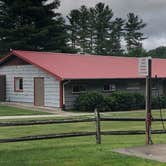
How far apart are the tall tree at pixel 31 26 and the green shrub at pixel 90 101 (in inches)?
822

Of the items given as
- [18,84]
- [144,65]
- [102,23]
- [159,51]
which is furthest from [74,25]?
[144,65]

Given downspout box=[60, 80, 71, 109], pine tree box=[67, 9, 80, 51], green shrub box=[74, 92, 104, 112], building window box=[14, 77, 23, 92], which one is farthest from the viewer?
pine tree box=[67, 9, 80, 51]

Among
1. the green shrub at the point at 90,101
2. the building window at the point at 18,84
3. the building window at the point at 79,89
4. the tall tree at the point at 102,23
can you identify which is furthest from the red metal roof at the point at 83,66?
the tall tree at the point at 102,23

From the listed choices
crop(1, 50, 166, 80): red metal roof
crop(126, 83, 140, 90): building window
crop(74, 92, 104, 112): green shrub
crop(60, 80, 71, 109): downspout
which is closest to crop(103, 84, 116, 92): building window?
crop(1, 50, 166, 80): red metal roof

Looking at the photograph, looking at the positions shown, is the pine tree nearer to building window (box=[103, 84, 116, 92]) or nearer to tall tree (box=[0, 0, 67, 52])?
tall tree (box=[0, 0, 67, 52])

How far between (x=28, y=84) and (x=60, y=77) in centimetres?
541

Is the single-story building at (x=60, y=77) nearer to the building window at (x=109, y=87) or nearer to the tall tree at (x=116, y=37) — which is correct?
the building window at (x=109, y=87)

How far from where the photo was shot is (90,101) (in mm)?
29219

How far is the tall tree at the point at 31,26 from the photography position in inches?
1943

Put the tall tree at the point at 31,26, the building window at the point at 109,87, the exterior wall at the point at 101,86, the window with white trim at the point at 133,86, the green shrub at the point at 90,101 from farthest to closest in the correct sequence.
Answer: the tall tree at the point at 31,26 → the window with white trim at the point at 133,86 → the building window at the point at 109,87 → the exterior wall at the point at 101,86 → the green shrub at the point at 90,101

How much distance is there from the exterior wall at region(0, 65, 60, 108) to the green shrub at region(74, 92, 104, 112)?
64.6 inches

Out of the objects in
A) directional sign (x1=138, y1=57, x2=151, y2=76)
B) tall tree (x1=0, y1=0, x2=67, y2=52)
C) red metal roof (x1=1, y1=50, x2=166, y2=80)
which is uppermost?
tall tree (x1=0, y1=0, x2=67, y2=52)

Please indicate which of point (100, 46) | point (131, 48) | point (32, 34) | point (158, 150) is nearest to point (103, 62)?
point (32, 34)

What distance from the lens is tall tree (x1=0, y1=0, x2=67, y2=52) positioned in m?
49.3
